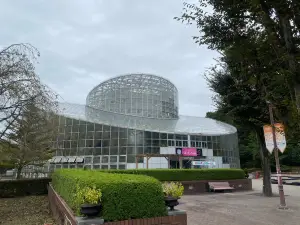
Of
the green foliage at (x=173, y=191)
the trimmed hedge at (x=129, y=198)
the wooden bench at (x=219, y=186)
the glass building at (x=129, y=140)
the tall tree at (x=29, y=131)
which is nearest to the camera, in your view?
the trimmed hedge at (x=129, y=198)

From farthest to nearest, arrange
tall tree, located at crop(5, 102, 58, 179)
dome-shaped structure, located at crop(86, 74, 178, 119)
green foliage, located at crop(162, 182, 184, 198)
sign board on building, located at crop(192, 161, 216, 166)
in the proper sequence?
dome-shaped structure, located at crop(86, 74, 178, 119), sign board on building, located at crop(192, 161, 216, 166), tall tree, located at crop(5, 102, 58, 179), green foliage, located at crop(162, 182, 184, 198)

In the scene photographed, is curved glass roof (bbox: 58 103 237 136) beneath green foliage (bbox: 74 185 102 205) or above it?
above

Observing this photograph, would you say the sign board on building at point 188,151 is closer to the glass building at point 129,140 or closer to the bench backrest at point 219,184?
the glass building at point 129,140

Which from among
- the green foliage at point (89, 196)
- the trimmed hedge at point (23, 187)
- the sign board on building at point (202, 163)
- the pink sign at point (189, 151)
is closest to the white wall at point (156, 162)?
the pink sign at point (189, 151)

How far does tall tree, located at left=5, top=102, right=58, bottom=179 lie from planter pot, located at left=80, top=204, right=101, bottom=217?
5.61 m

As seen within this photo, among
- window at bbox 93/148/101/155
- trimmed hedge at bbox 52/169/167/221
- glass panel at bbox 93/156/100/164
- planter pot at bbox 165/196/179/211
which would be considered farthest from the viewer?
window at bbox 93/148/101/155

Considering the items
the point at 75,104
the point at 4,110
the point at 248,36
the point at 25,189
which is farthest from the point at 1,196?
the point at 75,104

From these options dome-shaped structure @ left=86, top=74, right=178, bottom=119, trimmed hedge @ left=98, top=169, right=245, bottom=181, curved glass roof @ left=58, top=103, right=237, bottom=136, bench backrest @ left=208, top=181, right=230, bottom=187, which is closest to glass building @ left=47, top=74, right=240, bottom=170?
curved glass roof @ left=58, top=103, right=237, bottom=136

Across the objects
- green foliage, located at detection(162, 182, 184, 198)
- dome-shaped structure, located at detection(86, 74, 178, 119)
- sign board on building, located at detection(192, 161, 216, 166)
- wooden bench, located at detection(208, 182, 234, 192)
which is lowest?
wooden bench, located at detection(208, 182, 234, 192)

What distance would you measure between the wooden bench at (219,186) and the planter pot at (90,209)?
14.2 metres

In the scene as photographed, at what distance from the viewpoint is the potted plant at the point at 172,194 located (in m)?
5.71

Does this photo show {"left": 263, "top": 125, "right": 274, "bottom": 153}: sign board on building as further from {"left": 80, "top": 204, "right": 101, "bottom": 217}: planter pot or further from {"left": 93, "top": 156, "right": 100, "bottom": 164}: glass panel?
{"left": 93, "top": 156, "right": 100, "bottom": 164}: glass panel

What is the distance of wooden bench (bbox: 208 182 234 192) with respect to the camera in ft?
58.1

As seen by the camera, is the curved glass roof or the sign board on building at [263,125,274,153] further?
the curved glass roof
